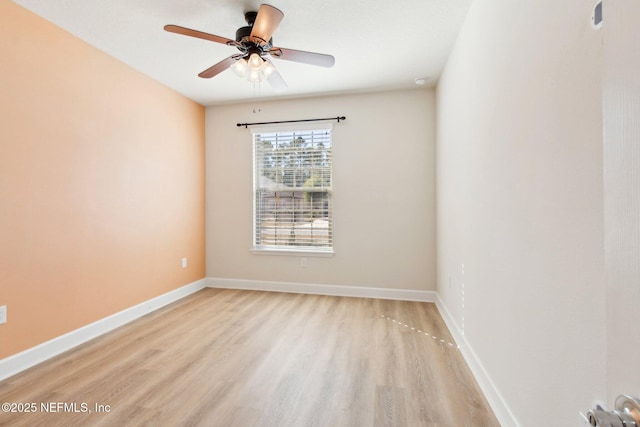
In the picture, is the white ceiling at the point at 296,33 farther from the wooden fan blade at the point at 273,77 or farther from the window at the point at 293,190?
the window at the point at 293,190

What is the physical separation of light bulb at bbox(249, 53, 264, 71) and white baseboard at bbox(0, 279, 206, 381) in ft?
8.77

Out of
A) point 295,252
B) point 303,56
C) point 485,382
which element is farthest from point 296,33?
point 485,382

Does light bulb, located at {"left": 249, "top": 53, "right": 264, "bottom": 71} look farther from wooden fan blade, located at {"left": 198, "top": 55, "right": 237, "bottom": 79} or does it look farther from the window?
the window

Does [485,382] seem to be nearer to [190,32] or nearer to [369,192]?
[369,192]

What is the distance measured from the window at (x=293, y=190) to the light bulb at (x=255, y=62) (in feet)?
5.87

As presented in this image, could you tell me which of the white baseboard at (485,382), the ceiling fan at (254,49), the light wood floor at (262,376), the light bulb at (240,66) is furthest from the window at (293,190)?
the white baseboard at (485,382)

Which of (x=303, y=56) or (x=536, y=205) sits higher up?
(x=303, y=56)

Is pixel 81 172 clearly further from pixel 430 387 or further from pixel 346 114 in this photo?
pixel 430 387

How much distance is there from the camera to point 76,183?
2.58 meters

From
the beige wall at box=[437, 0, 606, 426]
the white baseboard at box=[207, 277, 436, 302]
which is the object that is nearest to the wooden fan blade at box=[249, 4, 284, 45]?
the beige wall at box=[437, 0, 606, 426]

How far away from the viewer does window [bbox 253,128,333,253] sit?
13.3ft

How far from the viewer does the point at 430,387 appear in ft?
6.44

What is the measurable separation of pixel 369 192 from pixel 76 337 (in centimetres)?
333

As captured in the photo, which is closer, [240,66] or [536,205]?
[536,205]
